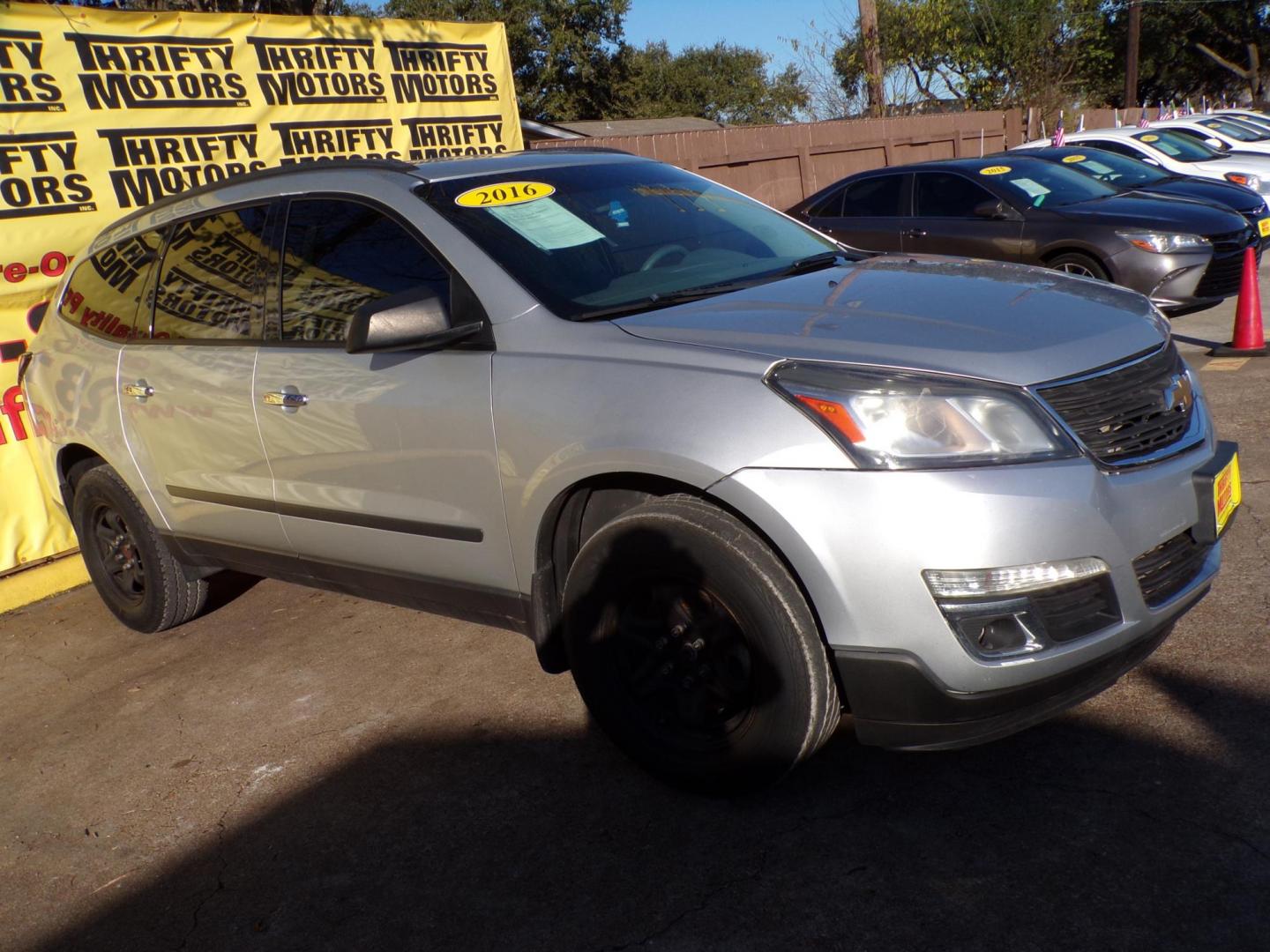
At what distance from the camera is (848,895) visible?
272 centimetres

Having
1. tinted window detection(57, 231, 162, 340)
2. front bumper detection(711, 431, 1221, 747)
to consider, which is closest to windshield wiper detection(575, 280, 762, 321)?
front bumper detection(711, 431, 1221, 747)

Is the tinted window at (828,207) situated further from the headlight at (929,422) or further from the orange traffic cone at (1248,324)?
the headlight at (929,422)

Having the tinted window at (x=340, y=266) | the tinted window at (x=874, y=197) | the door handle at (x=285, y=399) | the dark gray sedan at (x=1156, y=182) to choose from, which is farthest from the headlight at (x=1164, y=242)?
the door handle at (x=285, y=399)

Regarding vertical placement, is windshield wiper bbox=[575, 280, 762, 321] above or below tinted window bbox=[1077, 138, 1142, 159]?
above

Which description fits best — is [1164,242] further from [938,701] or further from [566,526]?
[938,701]

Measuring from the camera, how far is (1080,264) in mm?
9359

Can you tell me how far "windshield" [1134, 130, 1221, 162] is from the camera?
14.6 meters

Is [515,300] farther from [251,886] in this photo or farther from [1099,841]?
[1099,841]

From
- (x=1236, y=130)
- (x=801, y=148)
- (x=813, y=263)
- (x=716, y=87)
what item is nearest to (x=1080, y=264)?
(x=813, y=263)

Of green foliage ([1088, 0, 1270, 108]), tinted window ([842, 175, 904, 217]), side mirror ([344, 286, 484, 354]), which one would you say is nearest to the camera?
side mirror ([344, 286, 484, 354])

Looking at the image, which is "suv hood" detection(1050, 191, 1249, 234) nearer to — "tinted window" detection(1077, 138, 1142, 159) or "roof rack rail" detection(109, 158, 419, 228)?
"tinted window" detection(1077, 138, 1142, 159)

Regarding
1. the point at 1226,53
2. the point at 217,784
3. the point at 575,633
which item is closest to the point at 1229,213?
the point at 575,633

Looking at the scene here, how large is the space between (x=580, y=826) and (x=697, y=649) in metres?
0.60

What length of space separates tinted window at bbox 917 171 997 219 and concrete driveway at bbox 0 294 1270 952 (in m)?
6.14
